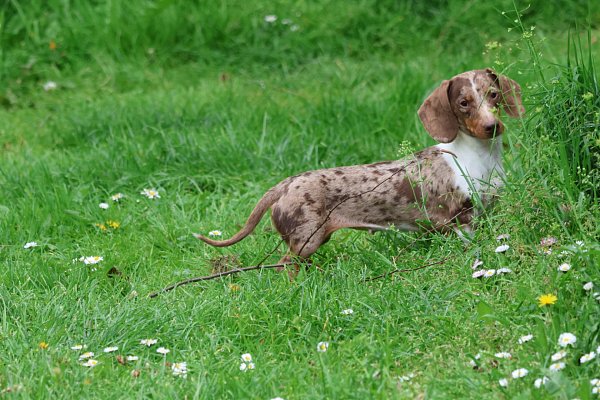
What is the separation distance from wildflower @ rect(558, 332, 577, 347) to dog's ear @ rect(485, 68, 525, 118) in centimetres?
151

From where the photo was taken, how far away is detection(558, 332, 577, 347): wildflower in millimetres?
3496

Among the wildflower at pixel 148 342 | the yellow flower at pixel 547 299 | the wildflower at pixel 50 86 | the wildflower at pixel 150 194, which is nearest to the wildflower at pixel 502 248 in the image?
the yellow flower at pixel 547 299

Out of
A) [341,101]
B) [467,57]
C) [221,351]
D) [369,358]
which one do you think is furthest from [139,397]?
[467,57]

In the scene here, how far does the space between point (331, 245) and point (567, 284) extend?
1.64 metres

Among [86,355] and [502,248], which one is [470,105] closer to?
[502,248]

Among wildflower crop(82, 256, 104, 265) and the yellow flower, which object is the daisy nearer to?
the yellow flower

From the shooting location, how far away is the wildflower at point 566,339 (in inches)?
138

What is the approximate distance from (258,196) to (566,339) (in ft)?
9.19

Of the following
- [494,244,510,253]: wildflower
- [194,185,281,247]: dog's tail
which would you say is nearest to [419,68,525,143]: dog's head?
[494,244,510,253]: wildflower

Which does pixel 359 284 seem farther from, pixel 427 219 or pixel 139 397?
pixel 139 397

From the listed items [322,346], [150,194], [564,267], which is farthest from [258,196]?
[564,267]

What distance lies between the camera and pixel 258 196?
6.01m

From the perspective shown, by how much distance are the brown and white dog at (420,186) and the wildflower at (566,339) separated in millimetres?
1319

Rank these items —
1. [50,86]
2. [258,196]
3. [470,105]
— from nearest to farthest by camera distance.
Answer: [470,105]
[258,196]
[50,86]
